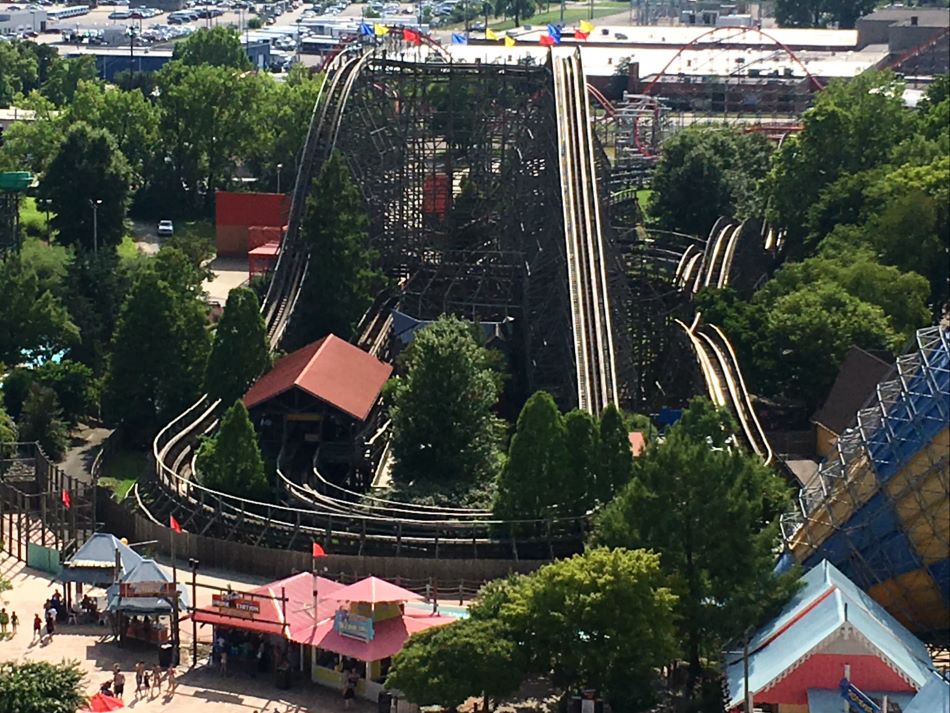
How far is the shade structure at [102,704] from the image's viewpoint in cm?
5594

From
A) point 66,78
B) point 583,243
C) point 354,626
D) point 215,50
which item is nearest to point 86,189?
point 583,243

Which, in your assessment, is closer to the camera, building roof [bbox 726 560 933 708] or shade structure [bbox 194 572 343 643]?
building roof [bbox 726 560 933 708]

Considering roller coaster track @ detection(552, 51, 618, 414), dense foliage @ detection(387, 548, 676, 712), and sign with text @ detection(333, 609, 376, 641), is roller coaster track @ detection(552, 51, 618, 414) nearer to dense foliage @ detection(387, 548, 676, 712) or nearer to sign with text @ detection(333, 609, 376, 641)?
sign with text @ detection(333, 609, 376, 641)

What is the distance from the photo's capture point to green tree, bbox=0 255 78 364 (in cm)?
9294

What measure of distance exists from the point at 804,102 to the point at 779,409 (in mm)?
90922

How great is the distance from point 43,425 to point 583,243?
67.6ft

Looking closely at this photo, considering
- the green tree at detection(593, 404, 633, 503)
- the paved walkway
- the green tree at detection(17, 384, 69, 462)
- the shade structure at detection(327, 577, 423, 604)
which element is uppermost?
the green tree at detection(593, 404, 633, 503)

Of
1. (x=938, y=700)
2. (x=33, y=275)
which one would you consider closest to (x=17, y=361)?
(x=33, y=275)

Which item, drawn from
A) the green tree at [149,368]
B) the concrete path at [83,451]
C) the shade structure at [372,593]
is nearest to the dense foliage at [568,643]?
the shade structure at [372,593]

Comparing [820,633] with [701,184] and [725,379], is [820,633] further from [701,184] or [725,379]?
[701,184]

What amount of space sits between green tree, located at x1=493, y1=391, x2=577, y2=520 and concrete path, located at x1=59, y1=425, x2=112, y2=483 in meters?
17.7

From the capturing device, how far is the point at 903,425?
6022 cm

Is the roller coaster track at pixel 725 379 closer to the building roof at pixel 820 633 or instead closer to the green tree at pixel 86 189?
the building roof at pixel 820 633

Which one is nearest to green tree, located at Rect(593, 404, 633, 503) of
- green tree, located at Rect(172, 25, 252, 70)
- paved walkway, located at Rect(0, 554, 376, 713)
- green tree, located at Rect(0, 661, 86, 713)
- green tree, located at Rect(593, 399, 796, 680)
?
green tree, located at Rect(593, 399, 796, 680)
